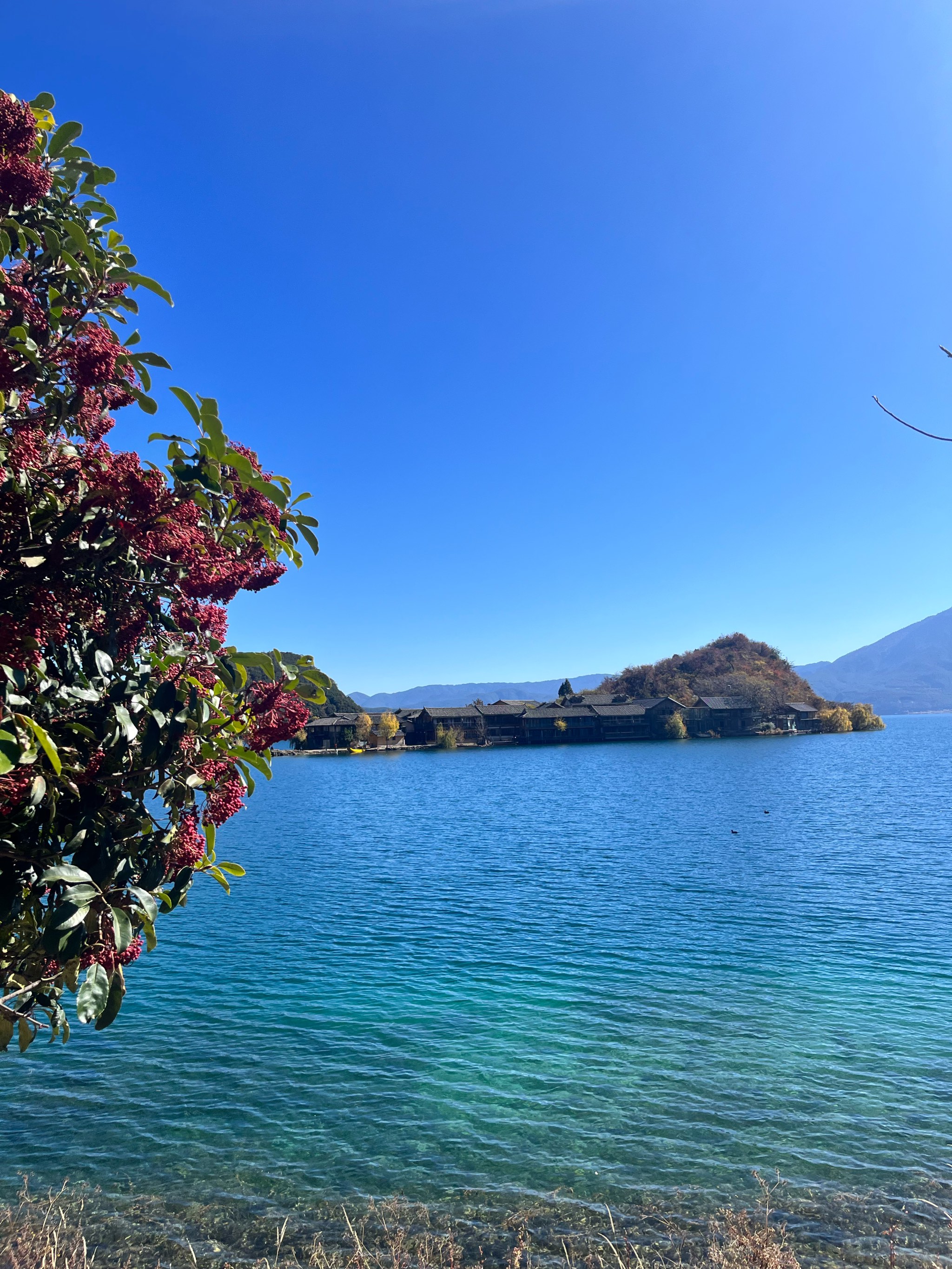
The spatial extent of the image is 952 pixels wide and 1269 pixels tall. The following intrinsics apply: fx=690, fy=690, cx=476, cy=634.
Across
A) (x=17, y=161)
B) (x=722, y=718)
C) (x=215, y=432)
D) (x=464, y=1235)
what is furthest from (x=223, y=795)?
(x=722, y=718)

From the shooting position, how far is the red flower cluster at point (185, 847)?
349cm

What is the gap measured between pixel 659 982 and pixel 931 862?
2100 cm

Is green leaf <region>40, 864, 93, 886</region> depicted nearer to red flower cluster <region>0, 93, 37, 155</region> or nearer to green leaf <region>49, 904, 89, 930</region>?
green leaf <region>49, 904, 89, 930</region>

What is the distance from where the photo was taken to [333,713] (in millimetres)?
168375

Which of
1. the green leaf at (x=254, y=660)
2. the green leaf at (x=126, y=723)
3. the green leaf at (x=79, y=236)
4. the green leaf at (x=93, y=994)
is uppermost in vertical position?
the green leaf at (x=79, y=236)

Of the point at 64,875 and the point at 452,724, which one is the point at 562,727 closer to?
the point at 452,724

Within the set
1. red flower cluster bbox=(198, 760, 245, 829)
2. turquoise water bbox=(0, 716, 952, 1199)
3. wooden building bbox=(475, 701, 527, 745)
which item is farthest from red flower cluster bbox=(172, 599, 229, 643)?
wooden building bbox=(475, 701, 527, 745)

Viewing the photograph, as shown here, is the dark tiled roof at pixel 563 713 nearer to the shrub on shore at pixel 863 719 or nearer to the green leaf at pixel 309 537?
the shrub on shore at pixel 863 719

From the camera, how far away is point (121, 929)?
278cm

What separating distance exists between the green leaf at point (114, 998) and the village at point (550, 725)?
145 meters

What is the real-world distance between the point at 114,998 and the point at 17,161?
4045 mm

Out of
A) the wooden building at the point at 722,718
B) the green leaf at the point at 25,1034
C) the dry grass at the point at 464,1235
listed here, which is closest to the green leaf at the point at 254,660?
the green leaf at the point at 25,1034

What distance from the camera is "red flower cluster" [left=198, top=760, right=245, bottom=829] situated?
3664 millimetres

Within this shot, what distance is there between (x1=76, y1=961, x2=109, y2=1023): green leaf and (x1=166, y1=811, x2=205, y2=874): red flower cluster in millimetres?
564
